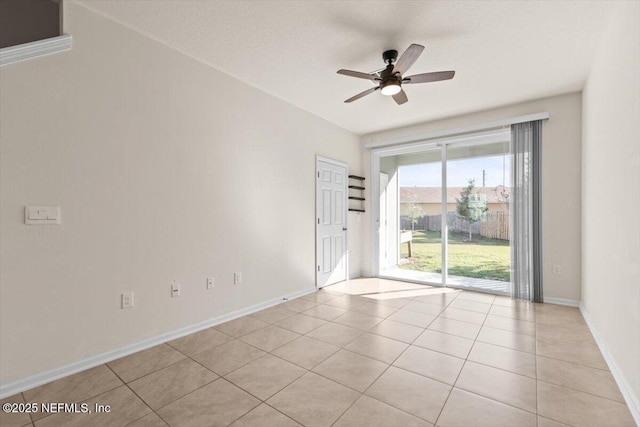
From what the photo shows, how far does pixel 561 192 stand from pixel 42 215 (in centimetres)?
545

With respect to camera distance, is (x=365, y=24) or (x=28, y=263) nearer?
(x=28, y=263)

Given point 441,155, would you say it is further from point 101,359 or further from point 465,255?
point 101,359

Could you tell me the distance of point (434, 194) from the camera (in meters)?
4.90

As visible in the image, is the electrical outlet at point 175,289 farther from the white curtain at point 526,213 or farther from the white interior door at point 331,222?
the white curtain at point 526,213

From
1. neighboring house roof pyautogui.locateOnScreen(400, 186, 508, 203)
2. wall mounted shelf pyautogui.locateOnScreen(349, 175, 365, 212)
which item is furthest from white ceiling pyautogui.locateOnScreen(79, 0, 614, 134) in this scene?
wall mounted shelf pyautogui.locateOnScreen(349, 175, 365, 212)

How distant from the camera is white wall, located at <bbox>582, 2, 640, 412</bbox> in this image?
70.0 inches

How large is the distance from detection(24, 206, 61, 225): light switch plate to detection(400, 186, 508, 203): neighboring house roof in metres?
4.72

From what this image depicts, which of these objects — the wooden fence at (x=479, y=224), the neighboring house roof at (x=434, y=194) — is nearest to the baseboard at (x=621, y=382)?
the wooden fence at (x=479, y=224)

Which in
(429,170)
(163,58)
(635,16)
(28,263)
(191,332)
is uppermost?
(163,58)

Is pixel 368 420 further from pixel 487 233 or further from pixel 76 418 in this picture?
pixel 487 233

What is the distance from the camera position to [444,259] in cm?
475

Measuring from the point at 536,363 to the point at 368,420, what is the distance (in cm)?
158

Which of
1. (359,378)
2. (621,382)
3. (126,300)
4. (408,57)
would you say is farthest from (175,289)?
(621,382)

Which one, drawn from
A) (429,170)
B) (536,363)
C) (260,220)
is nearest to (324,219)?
(260,220)
